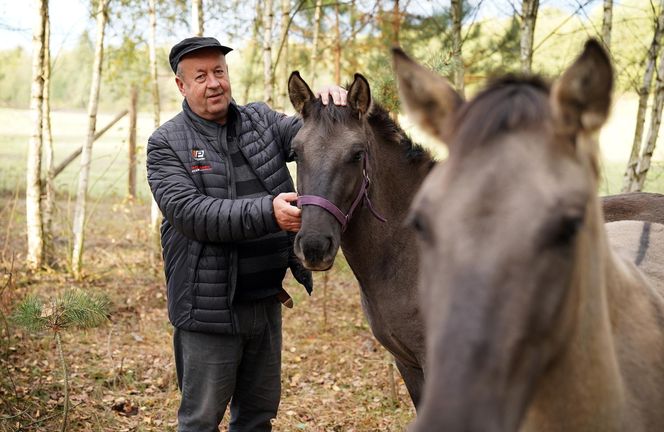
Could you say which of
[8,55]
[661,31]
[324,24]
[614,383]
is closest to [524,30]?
[661,31]

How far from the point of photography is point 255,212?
3.24 meters

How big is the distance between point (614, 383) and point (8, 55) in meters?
18.3

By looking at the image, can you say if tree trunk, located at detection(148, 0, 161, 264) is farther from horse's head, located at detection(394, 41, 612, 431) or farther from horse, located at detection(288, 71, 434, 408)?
horse's head, located at detection(394, 41, 612, 431)

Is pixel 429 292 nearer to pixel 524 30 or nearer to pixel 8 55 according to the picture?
pixel 524 30

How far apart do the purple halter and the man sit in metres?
0.09

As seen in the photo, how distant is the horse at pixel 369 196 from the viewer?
11.6ft

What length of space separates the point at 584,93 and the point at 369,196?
7.71ft

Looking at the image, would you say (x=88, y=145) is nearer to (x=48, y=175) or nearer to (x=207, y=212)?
(x=48, y=175)

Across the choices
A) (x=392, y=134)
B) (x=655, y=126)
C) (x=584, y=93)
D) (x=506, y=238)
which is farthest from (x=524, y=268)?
(x=655, y=126)

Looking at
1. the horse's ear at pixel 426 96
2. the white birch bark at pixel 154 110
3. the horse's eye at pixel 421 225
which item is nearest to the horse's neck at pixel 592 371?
the horse's eye at pixel 421 225

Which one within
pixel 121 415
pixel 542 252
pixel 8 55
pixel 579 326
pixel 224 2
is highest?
pixel 224 2

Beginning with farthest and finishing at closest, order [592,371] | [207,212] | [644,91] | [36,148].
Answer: [36,148] < [644,91] < [207,212] < [592,371]

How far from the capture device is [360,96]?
3.83m

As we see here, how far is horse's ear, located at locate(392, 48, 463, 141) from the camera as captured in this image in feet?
5.74
